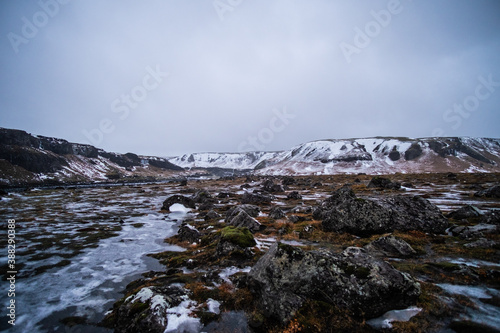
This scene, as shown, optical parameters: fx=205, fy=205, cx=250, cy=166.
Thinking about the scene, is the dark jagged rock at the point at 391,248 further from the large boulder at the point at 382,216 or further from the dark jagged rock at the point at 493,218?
the dark jagged rock at the point at 493,218

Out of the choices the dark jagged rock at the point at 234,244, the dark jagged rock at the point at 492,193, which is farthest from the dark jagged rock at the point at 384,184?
the dark jagged rock at the point at 234,244

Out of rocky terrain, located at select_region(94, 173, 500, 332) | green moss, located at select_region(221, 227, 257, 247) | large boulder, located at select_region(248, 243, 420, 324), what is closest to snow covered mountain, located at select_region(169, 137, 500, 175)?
green moss, located at select_region(221, 227, 257, 247)

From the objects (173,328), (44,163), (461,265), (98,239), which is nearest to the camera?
(173,328)

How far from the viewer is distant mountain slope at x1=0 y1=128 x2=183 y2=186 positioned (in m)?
109

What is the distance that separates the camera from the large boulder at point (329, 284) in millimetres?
6941

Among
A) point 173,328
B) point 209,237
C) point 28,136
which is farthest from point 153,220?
point 28,136

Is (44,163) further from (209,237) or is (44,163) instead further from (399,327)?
(399,327)

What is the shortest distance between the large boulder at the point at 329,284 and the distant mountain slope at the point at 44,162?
5432 inches

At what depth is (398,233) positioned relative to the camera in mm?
15219

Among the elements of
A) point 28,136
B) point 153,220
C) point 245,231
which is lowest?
point 153,220

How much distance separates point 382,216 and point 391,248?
4.55 m

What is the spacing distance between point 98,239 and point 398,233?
2572 cm

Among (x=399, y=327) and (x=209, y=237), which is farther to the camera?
(x=209, y=237)

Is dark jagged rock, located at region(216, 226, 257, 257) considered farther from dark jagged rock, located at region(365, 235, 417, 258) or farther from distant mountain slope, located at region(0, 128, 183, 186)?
distant mountain slope, located at region(0, 128, 183, 186)
